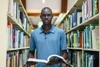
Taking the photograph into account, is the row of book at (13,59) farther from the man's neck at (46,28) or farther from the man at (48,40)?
the man's neck at (46,28)

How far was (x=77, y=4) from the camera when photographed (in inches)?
112

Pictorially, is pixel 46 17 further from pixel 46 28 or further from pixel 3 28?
pixel 3 28

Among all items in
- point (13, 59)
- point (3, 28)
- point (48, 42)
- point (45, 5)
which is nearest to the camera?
point (3, 28)

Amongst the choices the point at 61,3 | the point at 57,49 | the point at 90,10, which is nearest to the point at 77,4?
the point at 90,10

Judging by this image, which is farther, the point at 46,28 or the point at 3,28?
the point at 46,28

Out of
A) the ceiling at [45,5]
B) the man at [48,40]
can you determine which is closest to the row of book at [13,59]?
the man at [48,40]

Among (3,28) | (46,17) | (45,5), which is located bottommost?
(3,28)

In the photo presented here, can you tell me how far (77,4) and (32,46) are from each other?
112 cm

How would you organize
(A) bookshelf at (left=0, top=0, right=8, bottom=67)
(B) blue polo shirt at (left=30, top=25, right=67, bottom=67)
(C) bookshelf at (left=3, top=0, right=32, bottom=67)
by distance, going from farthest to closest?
(B) blue polo shirt at (left=30, top=25, right=67, bottom=67) < (C) bookshelf at (left=3, top=0, right=32, bottom=67) < (A) bookshelf at (left=0, top=0, right=8, bottom=67)

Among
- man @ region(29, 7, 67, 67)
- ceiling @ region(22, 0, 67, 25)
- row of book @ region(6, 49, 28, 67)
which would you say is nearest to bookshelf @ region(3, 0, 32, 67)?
row of book @ region(6, 49, 28, 67)

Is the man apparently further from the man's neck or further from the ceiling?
the ceiling

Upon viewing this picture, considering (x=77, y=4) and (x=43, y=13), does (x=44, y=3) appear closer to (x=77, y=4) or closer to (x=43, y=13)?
(x=77, y=4)

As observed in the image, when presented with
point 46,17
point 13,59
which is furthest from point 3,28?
A: point 13,59

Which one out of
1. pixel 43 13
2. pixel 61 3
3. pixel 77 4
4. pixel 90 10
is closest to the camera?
pixel 90 10
